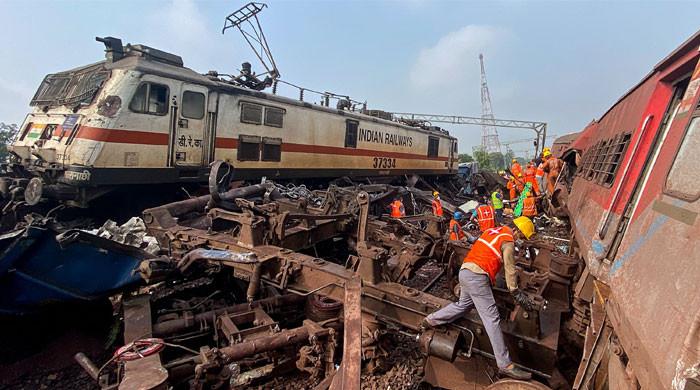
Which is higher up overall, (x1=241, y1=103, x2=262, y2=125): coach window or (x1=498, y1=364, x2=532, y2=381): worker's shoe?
(x1=241, y1=103, x2=262, y2=125): coach window

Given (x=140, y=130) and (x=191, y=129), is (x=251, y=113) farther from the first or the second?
(x=140, y=130)

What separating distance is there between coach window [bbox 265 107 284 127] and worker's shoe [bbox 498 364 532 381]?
6.89 metres

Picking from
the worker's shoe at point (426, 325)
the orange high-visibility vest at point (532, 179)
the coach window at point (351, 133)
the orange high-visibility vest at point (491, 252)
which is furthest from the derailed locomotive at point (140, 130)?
the orange high-visibility vest at point (532, 179)

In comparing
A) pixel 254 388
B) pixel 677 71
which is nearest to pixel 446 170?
pixel 677 71

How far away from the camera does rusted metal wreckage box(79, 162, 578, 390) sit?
263 centimetres

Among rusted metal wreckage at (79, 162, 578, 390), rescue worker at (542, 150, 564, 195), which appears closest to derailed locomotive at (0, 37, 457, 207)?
rusted metal wreckage at (79, 162, 578, 390)

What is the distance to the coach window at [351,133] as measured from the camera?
10.8m

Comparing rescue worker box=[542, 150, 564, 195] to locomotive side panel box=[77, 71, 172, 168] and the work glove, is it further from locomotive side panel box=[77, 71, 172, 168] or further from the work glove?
locomotive side panel box=[77, 71, 172, 168]

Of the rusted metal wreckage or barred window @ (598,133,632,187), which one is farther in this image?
barred window @ (598,133,632,187)

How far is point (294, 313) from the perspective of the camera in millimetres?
3936

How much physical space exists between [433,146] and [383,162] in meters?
4.27

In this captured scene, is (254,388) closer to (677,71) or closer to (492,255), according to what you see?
(492,255)

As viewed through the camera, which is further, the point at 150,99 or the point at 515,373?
the point at 150,99

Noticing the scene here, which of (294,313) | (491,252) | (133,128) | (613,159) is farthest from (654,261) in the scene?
(133,128)
